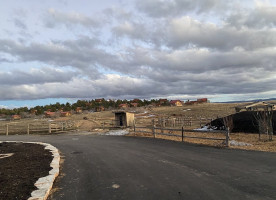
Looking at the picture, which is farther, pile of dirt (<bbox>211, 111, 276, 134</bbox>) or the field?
pile of dirt (<bbox>211, 111, 276, 134</bbox>)

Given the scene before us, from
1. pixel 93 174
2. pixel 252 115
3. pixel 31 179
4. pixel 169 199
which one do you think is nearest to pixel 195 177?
pixel 169 199

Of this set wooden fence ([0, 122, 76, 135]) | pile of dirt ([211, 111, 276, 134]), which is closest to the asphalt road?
pile of dirt ([211, 111, 276, 134])

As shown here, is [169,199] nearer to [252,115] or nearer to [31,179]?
[31,179]

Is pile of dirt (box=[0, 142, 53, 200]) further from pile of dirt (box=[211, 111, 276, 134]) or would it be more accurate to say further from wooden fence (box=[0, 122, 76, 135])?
wooden fence (box=[0, 122, 76, 135])

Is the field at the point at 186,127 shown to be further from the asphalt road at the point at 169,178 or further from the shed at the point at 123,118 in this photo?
the asphalt road at the point at 169,178

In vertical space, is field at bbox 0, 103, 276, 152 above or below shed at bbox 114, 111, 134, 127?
below

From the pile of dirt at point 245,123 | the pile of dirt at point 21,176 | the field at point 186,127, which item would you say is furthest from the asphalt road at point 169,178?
the pile of dirt at point 245,123

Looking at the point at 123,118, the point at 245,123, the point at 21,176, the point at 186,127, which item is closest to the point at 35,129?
the point at 123,118

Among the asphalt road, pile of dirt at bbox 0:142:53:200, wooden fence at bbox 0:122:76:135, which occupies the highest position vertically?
pile of dirt at bbox 0:142:53:200

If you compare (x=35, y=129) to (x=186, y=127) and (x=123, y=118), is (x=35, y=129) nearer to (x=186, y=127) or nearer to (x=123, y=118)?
(x=123, y=118)

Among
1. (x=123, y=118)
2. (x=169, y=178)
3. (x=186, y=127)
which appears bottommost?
(x=186, y=127)

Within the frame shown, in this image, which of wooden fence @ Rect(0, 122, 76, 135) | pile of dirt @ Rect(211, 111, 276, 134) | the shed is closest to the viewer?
pile of dirt @ Rect(211, 111, 276, 134)

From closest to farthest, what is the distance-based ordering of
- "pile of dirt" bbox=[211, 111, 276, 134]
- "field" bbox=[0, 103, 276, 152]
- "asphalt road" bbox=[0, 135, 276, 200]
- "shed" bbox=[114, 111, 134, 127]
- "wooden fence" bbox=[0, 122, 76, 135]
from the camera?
"asphalt road" bbox=[0, 135, 276, 200] < "field" bbox=[0, 103, 276, 152] < "pile of dirt" bbox=[211, 111, 276, 134] < "wooden fence" bbox=[0, 122, 76, 135] < "shed" bbox=[114, 111, 134, 127]

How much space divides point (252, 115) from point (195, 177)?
57.4ft
